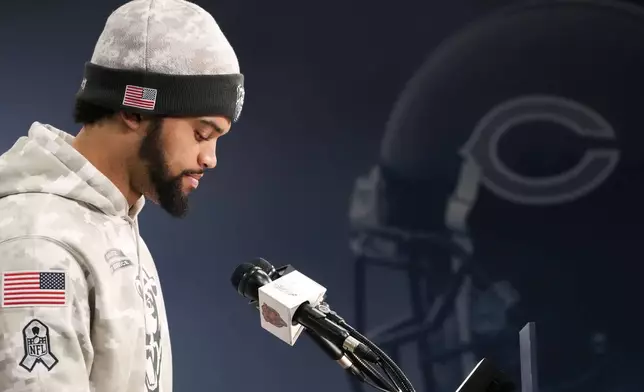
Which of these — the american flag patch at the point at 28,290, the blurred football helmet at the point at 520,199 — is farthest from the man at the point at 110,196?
the blurred football helmet at the point at 520,199

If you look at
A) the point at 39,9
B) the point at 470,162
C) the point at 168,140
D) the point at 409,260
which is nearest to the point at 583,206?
the point at 470,162

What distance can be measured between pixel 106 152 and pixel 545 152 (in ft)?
4.63

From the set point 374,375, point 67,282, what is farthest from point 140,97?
point 374,375

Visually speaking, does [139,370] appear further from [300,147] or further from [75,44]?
[75,44]

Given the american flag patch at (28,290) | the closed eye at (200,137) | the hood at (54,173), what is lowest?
the american flag patch at (28,290)

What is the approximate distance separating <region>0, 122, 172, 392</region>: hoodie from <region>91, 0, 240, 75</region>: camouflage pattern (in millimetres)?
131

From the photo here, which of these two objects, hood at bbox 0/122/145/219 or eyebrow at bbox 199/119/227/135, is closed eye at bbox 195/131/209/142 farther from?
hood at bbox 0/122/145/219

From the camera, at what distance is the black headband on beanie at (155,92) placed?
993 millimetres

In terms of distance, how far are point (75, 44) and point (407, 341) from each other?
129 centimetres

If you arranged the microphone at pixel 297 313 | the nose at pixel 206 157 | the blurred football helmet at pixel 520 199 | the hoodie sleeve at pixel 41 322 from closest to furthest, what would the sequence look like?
the hoodie sleeve at pixel 41 322 → the microphone at pixel 297 313 → the nose at pixel 206 157 → the blurred football helmet at pixel 520 199

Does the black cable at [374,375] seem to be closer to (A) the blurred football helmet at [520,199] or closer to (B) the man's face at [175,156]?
(B) the man's face at [175,156]

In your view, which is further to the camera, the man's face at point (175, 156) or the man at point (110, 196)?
the man's face at point (175, 156)

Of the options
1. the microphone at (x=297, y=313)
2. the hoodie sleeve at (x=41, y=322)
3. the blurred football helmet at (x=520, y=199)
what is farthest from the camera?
the blurred football helmet at (x=520, y=199)

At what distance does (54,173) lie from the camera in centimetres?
95
